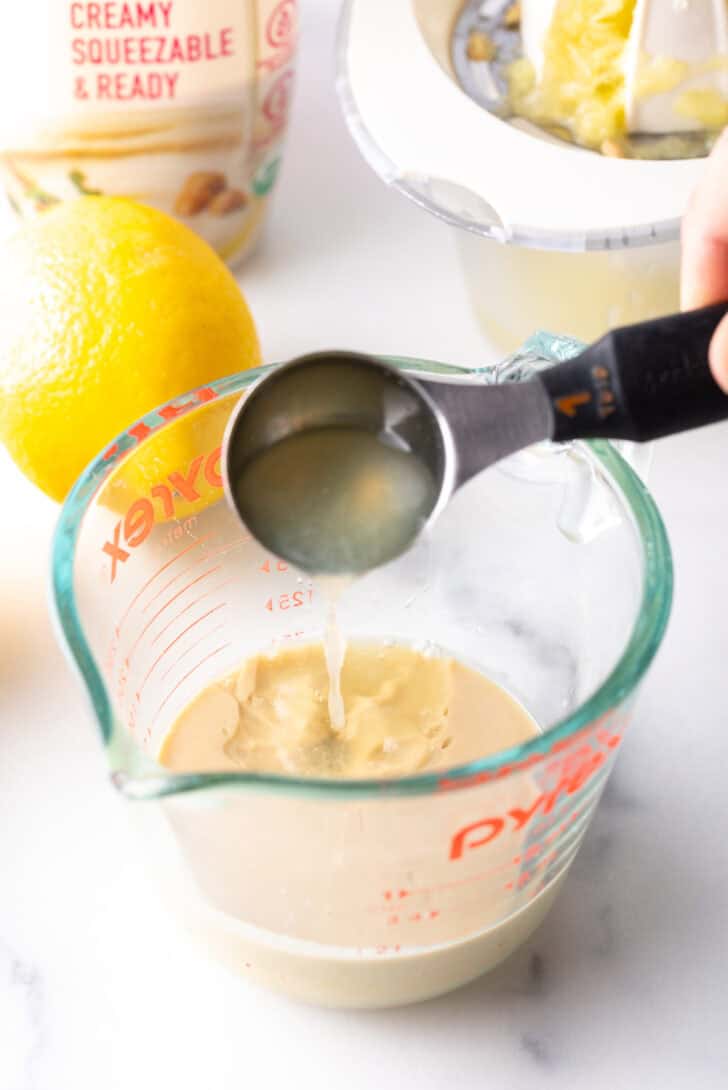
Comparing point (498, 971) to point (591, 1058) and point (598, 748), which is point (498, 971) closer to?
point (591, 1058)

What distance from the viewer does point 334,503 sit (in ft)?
2.44

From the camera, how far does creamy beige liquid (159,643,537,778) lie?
32.8 inches

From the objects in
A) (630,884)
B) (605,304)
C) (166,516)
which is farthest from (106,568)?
(605,304)

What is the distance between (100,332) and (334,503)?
0.79 ft

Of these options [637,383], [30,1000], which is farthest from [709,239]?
[30,1000]

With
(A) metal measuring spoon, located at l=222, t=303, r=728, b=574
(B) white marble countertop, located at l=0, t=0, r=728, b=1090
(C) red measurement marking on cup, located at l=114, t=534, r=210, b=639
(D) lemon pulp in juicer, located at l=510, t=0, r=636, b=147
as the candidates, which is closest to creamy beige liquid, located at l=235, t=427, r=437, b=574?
(A) metal measuring spoon, located at l=222, t=303, r=728, b=574

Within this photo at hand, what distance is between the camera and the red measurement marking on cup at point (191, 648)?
2.88 ft

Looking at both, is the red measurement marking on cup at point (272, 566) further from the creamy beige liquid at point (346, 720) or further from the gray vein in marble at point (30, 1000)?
the gray vein in marble at point (30, 1000)

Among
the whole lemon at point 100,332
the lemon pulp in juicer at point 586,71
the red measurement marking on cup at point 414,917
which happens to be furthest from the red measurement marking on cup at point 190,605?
the lemon pulp in juicer at point 586,71

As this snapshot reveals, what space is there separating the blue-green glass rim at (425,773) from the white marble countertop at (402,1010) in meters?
0.19

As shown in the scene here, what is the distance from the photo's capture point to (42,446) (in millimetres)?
936

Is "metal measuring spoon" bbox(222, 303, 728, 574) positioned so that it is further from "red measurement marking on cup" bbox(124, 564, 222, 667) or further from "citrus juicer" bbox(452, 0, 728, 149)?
"citrus juicer" bbox(452, 0, 728, 149)

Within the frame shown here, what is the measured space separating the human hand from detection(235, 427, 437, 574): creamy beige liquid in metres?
0.21

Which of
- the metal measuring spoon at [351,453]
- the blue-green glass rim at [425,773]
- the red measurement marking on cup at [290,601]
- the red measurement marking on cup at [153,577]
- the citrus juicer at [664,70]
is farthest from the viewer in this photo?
the citrus juicer at [664,70]
